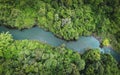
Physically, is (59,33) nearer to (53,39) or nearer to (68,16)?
(53,39)

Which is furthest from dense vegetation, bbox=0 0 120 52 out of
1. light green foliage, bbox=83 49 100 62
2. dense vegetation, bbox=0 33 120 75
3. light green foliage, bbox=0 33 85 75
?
light green foliage, bbox=83 49 100 62

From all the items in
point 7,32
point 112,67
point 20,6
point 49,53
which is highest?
point 20,6

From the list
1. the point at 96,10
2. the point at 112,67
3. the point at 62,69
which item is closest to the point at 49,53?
the point at 62,69

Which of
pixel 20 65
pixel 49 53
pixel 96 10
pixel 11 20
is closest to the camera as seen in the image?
pixel 20 65

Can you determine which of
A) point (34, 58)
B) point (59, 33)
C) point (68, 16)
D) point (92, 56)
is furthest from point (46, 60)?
point (68, 16)

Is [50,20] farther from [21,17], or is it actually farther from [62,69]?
[62,69]

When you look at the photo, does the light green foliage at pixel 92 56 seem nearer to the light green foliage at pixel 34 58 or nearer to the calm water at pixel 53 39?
the light green foliage at pixel 34 58

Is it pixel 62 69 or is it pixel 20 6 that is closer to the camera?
pixel 62 69

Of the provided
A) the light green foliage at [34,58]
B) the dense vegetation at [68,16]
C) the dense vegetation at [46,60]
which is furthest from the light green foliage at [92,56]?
the dense vegetation at [68,16]
